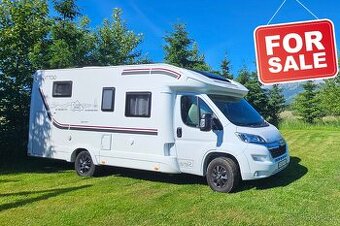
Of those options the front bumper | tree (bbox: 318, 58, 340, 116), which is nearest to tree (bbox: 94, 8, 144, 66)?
the front bumper

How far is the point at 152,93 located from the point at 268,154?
10.6ft

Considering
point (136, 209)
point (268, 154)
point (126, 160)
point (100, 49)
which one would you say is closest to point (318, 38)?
point (136, 209)

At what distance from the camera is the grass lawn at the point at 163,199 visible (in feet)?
25.0

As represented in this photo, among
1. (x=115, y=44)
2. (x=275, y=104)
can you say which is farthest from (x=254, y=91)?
(x=115, y=44)

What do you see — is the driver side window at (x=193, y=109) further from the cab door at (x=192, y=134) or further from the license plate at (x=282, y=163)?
the license plate at (x=282, y=163)

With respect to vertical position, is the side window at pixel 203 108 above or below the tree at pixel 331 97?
below

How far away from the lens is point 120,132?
11.2 m

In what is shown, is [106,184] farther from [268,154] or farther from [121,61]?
[121,61]

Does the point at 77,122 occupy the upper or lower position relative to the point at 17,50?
lower

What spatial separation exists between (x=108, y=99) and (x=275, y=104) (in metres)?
30.8

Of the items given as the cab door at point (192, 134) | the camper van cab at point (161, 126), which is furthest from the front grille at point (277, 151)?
the cab door at point (192, 134)

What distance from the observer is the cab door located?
392 inches

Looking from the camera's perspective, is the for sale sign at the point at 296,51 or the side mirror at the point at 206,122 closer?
A: the for sale sign at the point at 296,51

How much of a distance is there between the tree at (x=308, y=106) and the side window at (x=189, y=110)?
36692 mm
